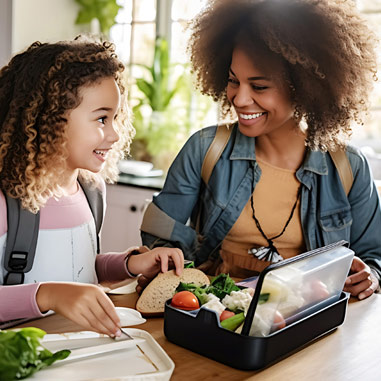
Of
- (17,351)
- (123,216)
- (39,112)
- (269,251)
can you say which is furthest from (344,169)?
(123,216)

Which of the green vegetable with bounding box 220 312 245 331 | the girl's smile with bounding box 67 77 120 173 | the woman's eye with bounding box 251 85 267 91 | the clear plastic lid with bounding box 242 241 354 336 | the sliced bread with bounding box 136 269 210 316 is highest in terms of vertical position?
the woman's eye with bounding box 251 85 267 91

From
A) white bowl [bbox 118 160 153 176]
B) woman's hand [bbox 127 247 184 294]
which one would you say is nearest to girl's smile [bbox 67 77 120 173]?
woman's hand [bbox 127 247 184 294]

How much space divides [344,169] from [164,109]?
2.17 meters

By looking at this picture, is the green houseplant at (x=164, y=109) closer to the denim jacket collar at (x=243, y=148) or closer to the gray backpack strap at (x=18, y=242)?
the denim jacket collar at (x=243, y=148)

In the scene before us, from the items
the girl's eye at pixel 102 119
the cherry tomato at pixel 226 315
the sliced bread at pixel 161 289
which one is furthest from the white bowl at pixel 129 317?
Result: the girl's eye at pixel 102 119

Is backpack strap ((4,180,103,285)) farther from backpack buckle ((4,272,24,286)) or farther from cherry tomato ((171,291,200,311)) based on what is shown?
cherry tomato ((171,291,200,311))

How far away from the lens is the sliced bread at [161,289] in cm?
138

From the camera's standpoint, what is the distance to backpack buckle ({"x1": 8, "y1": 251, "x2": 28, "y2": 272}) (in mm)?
1398

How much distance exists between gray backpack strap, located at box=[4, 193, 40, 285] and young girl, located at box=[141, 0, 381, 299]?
58 centimetres

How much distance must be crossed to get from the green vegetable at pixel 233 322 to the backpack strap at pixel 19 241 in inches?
20.2

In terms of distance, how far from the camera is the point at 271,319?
113 centimetres

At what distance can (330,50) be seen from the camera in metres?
1.79

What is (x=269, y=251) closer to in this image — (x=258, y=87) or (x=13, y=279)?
(x=258, y=87)

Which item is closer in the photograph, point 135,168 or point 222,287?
point 222,287
